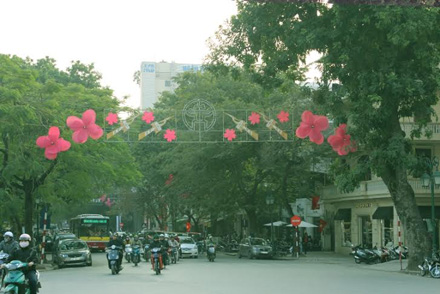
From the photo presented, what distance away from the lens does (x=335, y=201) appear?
179 feet

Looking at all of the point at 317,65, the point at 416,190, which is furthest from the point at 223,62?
the point at 416,190

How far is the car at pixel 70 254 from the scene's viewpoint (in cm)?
3681

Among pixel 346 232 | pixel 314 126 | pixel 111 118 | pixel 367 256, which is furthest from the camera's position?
pixel 346 232

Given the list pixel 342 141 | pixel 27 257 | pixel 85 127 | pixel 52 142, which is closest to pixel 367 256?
pixel 342 141

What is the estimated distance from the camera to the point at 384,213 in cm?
4472

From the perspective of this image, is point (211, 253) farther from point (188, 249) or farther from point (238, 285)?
point (238, 285)

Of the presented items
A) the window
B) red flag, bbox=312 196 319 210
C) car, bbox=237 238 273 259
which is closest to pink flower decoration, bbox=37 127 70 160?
car, bbox=237 238 273 259

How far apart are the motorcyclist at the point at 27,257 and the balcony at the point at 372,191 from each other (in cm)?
3092

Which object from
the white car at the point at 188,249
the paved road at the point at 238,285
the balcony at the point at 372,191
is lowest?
the white car at the point at 188,249

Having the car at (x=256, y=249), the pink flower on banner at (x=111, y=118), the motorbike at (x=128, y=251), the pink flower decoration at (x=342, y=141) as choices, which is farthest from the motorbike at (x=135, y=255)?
the pink flower decoration at (x=342, y=141)

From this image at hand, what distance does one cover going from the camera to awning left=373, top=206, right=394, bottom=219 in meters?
44.4

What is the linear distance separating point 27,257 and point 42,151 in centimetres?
1842

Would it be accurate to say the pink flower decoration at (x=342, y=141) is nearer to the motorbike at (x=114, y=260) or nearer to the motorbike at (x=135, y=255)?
the motorbike at (x=114, y=260)

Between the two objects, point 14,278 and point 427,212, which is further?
point 427,212
